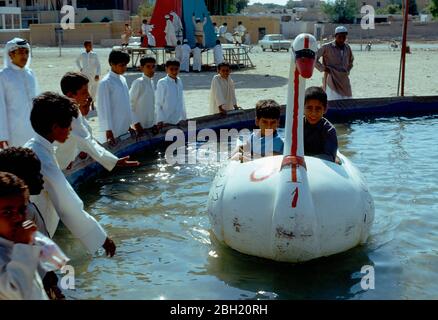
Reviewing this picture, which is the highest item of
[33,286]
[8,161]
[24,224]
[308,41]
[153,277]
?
[308,41]

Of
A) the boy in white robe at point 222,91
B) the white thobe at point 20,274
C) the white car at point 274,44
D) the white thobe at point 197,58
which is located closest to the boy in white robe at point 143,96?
the boy in white robe at point 222,91

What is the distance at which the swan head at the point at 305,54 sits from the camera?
164 inches

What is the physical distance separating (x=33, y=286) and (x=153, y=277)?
6.48 feet

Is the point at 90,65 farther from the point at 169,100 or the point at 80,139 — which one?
the point at 80,139

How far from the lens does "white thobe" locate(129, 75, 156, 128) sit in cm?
828

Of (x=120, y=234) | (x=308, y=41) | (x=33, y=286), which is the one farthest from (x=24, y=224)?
(x=120, y=234)

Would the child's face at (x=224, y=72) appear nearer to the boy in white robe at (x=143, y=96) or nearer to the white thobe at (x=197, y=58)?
the boy in white robe at (x=143, y=96)

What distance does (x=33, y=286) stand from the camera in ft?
8.51

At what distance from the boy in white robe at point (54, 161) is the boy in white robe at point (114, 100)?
3.64 metres

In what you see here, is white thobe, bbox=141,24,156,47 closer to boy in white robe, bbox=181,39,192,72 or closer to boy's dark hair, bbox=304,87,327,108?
boy in white robe, bbox=181,39,192,72

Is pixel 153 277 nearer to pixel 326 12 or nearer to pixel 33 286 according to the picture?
pixel 33 286

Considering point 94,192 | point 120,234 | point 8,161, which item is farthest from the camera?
point 94,192

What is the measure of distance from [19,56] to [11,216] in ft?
13.3
